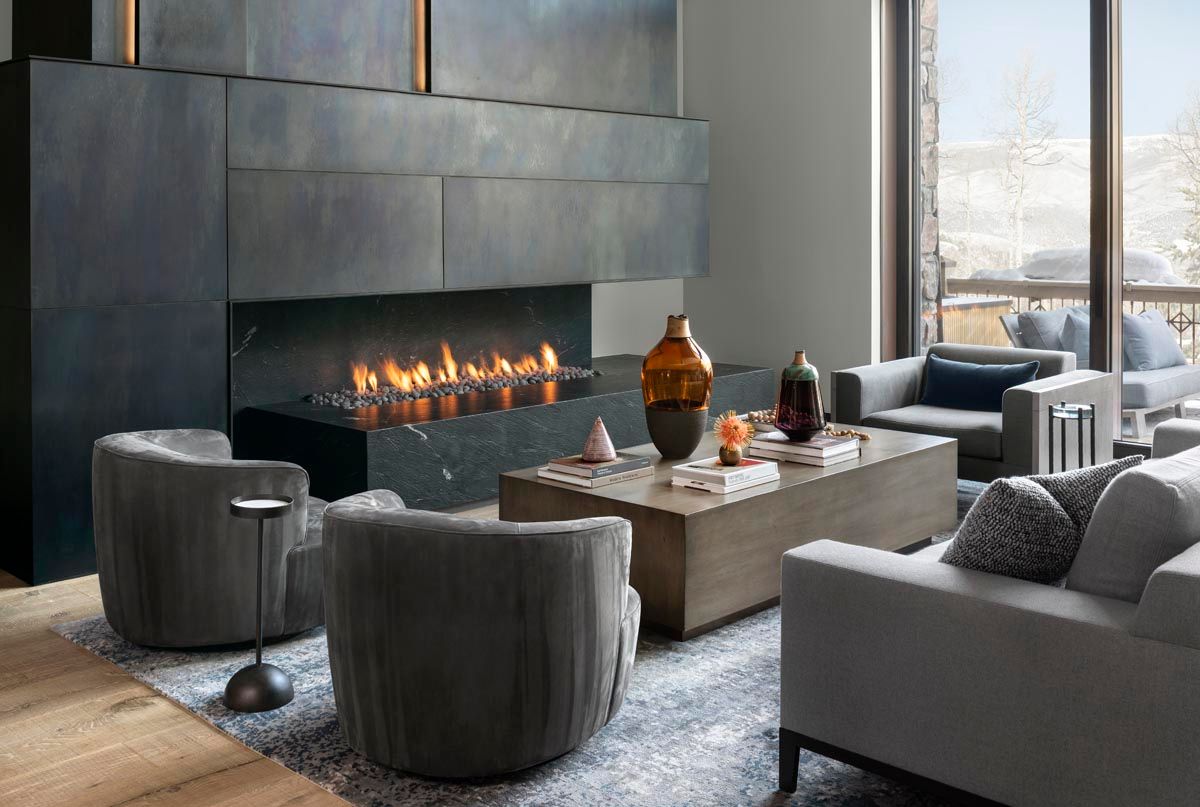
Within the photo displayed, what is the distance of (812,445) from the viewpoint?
4.13 m

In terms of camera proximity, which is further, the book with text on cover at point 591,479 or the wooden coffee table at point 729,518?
the book with text on cover at point 591,479

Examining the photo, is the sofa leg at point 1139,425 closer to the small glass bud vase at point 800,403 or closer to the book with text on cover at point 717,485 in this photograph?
the small glass bud vase at point 800,403

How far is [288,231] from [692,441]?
1.95 m

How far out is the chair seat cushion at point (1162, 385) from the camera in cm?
599

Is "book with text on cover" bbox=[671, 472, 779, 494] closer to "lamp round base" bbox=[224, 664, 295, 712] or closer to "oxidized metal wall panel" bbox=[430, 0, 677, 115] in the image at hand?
"lamp round base" bbox=[224, 664, 295, 712]

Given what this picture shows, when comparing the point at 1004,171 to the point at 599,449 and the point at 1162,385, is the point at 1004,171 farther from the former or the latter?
the point at 599,449

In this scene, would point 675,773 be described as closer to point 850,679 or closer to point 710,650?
point 850,679

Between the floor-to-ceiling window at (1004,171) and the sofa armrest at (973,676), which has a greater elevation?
the floor-to-ceiling window at (1004,171)

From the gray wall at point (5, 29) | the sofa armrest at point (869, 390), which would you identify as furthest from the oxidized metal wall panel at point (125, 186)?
the sofa armrest at point (869, 390)

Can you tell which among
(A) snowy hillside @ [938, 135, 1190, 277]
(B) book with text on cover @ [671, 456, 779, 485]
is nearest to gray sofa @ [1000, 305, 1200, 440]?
(A) snowy hillside @ [938, 135, 1190, 277]

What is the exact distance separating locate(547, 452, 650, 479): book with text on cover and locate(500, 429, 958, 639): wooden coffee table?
0.17 ft

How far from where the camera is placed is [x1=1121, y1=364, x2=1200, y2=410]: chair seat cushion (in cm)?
599

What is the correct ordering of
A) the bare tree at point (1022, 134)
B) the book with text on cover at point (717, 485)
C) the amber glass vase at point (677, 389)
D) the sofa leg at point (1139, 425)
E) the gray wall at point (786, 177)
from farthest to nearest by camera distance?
the gray wall at point (786, 177)
the bare tree at point (1022, 134)
the sofa leg at point (1139, 425)
the amber glass vase at point (677, 389)
the book with text on cover at point (717, 485)

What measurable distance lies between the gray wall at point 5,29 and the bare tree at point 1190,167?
17.3 ft
